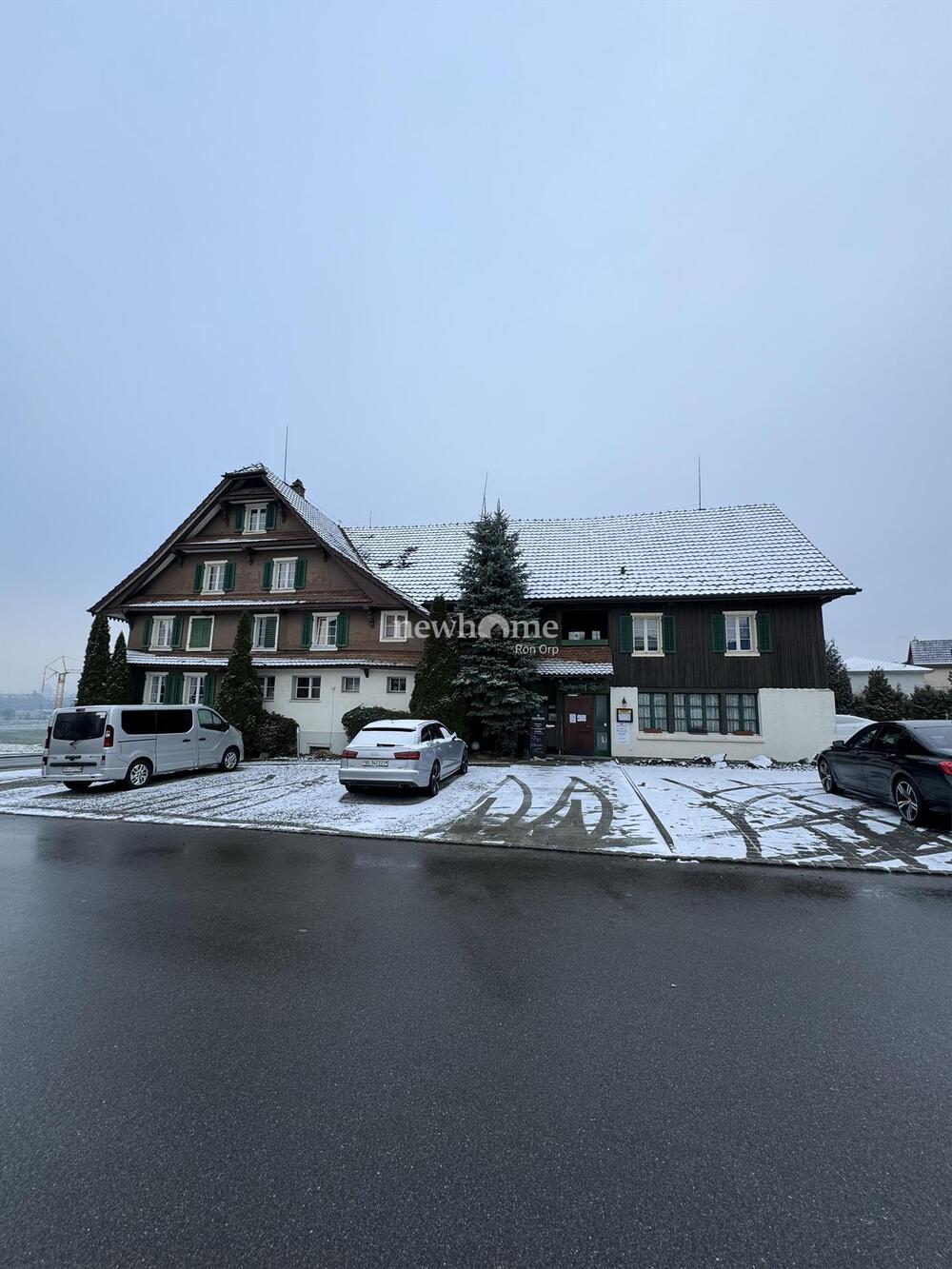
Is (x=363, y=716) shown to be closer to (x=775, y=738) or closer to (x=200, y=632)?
(x=200, y=632)

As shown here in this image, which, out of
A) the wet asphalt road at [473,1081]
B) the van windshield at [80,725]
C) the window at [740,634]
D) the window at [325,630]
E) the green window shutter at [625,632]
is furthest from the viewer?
the window at [325,630]

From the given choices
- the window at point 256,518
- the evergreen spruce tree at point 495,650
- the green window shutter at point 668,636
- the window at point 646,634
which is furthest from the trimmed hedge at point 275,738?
the green window shutter at point 668,636

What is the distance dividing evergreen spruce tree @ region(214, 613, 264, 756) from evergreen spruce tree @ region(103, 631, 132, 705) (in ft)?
12.0

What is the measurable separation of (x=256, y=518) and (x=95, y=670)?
867 centimetres

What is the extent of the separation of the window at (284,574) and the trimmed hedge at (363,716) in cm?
683

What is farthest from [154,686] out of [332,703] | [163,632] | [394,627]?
[394,627]

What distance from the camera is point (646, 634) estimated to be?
21.6 meters

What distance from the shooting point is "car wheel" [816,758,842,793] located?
12.3 metres

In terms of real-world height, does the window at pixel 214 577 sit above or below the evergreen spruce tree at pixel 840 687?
above

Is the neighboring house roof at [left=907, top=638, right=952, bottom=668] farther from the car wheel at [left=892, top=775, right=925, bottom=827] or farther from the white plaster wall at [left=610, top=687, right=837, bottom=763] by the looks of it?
the car wheel at [left=892, top=775, right=925, bottom=827]

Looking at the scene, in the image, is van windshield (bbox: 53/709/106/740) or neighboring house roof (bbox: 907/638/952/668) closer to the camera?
van windshield (bbox: 53/709/106/740)

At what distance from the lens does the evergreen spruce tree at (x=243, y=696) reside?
66.7 ft

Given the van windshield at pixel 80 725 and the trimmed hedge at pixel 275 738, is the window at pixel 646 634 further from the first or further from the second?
the van windshield at pixel 80 725

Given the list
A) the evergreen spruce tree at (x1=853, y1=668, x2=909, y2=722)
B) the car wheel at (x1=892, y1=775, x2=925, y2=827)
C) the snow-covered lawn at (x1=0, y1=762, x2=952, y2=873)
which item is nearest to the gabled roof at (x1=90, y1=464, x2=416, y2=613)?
the snow-covered lawn at (x1=0, y1=762, x2=952, y2=873)
